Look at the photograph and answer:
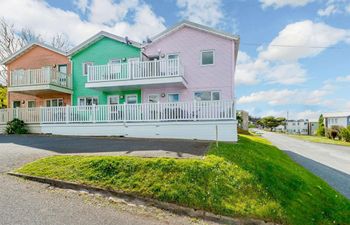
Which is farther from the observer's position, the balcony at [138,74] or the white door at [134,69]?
the white door at [134,69]

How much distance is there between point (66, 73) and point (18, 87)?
13.2 ft

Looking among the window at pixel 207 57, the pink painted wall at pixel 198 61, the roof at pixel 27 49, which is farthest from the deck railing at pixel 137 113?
the roof at pixel 27 49

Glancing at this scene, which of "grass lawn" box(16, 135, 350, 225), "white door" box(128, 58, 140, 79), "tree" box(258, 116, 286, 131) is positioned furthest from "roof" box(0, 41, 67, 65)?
"tree" box(258, 116, 286, 131)

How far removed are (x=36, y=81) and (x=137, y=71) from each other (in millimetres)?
9029

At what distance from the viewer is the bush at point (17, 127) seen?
18.0m

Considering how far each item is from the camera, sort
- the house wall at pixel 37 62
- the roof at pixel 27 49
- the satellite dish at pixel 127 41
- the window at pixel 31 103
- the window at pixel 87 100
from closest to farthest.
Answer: the satellite dish at pixel 127 41
the window at pixel 87 100
the house wall at pixel 37 62
the roof at pixel 27 49
the window at pixel 31 103

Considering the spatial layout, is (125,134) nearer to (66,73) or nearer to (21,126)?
(21,126)

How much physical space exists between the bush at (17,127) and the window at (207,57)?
14.9 m

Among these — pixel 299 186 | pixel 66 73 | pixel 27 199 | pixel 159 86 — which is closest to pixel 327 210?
pixel 299 186

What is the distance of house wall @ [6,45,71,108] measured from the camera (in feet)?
71.3

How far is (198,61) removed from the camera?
18.4 m

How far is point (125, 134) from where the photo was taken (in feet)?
51.3

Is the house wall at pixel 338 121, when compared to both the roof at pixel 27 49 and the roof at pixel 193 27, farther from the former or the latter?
the roof at pixel 27 49

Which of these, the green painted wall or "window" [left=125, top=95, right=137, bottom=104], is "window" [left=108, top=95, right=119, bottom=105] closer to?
the green painted wall
